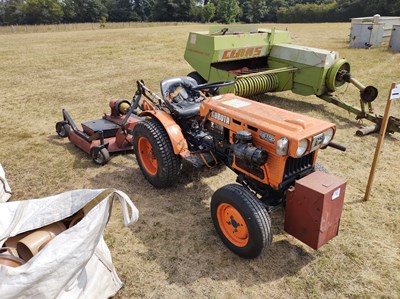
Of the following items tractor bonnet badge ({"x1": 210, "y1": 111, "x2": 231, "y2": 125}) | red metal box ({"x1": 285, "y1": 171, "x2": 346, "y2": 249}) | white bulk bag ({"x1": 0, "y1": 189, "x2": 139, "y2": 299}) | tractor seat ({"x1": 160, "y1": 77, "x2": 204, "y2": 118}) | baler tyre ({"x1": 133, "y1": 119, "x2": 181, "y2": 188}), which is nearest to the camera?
white bulk bag ({"x1": 0, "y1": 189, "x2": 139, "y2": 299})

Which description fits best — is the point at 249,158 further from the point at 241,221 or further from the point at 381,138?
the point at 381,138

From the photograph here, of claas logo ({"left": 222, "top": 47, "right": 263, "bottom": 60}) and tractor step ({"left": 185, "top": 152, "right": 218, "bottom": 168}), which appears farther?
claas logo ({"left": 222, "top": 47, "right": 263, "bottom": 60})

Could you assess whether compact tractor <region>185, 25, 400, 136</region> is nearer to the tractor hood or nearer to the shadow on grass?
the tractor hood

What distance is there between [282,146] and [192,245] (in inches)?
47.0

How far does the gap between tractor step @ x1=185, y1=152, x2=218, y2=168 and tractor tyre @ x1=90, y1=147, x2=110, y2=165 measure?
1.37 meters

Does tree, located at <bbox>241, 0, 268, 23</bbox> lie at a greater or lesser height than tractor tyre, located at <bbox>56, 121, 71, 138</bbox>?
lesser

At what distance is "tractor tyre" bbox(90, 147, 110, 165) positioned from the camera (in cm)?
426

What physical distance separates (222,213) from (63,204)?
49.7 inches

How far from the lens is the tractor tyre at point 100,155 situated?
4.26 meters

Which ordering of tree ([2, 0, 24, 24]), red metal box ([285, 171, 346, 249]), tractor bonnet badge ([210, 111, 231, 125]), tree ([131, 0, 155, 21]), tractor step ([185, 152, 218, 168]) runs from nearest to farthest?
red metal box ([285, 171, 346, 249]) → tractor bonnet badge ([210, 111, 231, 125]) → tractor step ([185, 152, 218, 168]) → tree ([2, 0, 24, 24]) → tree ([131, 0, 155, 21])

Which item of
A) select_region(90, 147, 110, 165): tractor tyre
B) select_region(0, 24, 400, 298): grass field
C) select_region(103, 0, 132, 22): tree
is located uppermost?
select_region(90, 147, 110, 165): tractor tyre

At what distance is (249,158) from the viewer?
2.64 m

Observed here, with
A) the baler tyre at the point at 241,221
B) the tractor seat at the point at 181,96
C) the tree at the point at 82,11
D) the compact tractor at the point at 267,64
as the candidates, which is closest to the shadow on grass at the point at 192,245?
the baler tyre at the point at 241,221

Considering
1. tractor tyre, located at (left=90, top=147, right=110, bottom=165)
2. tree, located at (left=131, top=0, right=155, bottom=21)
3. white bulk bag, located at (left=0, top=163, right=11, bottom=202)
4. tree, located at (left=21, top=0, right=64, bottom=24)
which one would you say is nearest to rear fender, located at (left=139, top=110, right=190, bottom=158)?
tractor tyre, located at (left=90, top=147, right=110, bottom=165)
